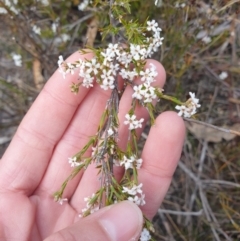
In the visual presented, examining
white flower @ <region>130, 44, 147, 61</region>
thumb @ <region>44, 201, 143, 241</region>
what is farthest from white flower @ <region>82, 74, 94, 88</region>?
thumb @ <region>44, 201, 143, 241</region>

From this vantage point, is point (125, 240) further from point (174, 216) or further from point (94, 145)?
point (174, 216)

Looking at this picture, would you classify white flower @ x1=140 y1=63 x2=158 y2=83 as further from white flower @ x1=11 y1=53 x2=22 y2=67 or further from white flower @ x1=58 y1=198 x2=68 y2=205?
white flower @ x1=11 y1=53 x2=22 y2=67

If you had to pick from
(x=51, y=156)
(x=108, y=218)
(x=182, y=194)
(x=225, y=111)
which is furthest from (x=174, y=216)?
(x=108, y=218)

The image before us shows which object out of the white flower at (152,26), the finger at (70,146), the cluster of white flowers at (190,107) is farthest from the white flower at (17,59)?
the cluster of white flowers at (190,107)

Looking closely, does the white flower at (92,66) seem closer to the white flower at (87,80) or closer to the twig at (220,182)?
the white flower at (87,80)

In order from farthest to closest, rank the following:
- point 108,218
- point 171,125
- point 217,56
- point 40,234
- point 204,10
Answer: point 217,56 < point 204,10 < point 40,234 < point 171,125 < point 108,218

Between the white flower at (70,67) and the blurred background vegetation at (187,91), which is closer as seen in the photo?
the white flower at (70,67)

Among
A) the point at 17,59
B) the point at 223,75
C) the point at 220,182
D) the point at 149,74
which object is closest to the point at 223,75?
the point at 223,75

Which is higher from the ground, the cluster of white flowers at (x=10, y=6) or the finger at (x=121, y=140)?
the cluster of white flowers at (x=10, y=6)
